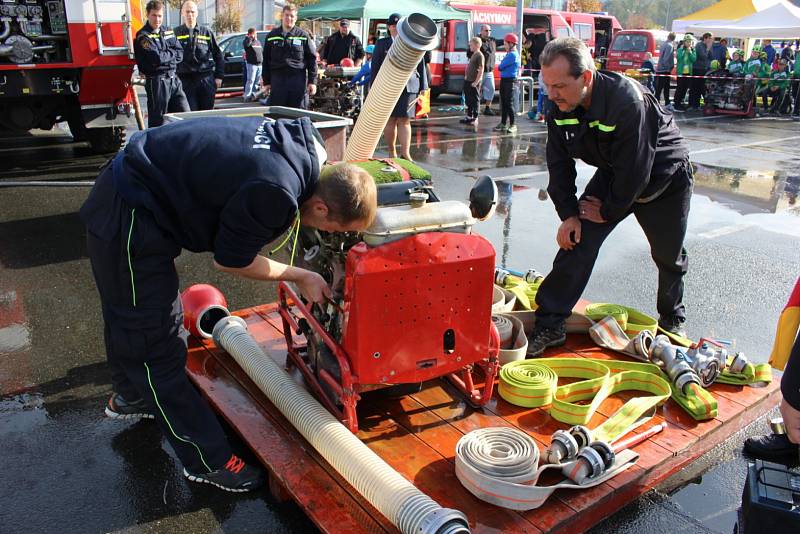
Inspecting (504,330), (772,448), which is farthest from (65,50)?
(772,448)

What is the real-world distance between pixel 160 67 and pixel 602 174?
560 centimetres

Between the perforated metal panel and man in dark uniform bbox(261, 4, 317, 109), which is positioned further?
man in dark uniform bbox(261, 4, 317, 109)

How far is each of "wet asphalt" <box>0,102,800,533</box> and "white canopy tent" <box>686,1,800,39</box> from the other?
10.8m

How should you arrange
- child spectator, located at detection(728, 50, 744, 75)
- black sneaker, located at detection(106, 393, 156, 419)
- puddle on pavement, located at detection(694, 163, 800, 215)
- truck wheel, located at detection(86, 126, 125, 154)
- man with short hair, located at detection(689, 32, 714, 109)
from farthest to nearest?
man with short hair, located at detection(689, 32, 714, 109) → child spectator, located at detection(728, 50, 744, 75) → truck wheel, located at detection(86, 126, 125, 154) → puddle on pavement, located at detection(694, 163, 800, 215) → black sneaker, located at detection(106, 393, 156, 419)

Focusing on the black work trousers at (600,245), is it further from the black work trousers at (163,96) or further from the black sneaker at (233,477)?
the black work trousers at (163,96)

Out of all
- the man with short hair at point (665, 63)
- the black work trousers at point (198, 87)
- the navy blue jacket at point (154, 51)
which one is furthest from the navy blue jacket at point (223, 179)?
the man with short hair at point (665, 63)

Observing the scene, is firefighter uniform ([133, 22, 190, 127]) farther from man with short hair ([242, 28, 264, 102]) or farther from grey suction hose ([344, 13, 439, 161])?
man with short hair ([242, 28, 264, 102])

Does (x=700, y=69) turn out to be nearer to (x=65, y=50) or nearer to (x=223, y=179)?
(x=65, y=50)

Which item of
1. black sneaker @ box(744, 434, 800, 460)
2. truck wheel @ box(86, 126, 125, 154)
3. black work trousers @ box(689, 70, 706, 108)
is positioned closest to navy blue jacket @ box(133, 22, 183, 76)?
truck wheel @ box(86, 126, 125, 154)

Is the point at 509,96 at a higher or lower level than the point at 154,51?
lower

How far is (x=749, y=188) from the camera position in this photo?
8109mm

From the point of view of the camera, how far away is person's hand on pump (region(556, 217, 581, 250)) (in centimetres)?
340

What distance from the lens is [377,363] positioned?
8.62ft

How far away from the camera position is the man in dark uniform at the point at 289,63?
8.39 m
